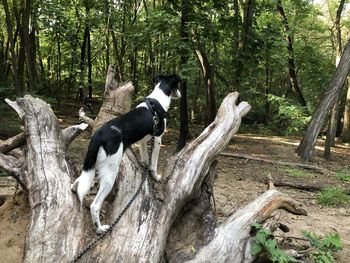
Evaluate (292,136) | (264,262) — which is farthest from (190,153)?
(292,136)

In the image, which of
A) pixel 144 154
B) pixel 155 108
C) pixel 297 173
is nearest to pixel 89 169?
pixel 155 108

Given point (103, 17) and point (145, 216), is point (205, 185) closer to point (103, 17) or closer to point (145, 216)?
point (145, 216)

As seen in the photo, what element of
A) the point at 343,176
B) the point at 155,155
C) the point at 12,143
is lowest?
the point at 343,176

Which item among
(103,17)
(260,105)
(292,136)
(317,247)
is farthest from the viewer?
(260,105)

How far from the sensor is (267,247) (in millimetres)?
4055

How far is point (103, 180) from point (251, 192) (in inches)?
193

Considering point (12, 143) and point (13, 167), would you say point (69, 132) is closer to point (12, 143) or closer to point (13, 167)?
point (12, 143)

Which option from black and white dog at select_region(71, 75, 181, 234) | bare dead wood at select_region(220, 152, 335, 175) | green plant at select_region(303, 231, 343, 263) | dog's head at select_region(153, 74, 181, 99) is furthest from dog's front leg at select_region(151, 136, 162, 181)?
bare dead wood at select_region(220, 152, 335, 175)

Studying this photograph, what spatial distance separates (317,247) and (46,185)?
3222mm

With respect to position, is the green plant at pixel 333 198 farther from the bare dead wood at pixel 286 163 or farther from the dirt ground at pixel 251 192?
the bare dead wood at pixel 286 163

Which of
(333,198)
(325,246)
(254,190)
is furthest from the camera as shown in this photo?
(254,190)

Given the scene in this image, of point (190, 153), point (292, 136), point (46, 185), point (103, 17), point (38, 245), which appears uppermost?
point (103, 17)

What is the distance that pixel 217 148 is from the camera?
16.3 feet

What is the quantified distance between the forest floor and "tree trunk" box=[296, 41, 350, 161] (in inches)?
17.2
